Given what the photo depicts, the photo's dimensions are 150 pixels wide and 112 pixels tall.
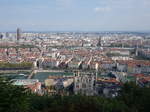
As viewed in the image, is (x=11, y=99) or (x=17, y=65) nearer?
(x=11, y=99)

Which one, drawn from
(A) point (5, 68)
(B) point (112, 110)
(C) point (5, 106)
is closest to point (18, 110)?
(C) point (5, 106)

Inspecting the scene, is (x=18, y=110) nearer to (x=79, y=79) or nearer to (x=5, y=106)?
(x=5, y=106)

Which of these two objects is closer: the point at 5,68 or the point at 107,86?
the point at 107,86

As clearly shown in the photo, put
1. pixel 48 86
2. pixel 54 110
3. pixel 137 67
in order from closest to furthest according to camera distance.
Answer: pixel 54 110 → pixel 48 86 → pixel 137 67

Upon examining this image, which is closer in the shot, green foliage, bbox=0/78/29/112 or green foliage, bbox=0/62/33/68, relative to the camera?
green foliage, bbox=0/78/29/112

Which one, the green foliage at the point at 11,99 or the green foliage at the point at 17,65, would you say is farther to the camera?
the green foliage at the point at 17,65

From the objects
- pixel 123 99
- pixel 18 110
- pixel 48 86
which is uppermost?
pixel 18 110

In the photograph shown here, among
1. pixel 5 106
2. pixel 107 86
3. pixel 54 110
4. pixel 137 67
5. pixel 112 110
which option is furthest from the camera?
pixel 137 67

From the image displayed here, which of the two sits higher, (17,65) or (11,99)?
(11,99)

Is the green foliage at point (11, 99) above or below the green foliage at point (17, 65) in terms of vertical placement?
above

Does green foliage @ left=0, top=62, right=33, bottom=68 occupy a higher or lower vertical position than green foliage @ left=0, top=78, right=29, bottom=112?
lower

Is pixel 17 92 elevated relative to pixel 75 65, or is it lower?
elevated
